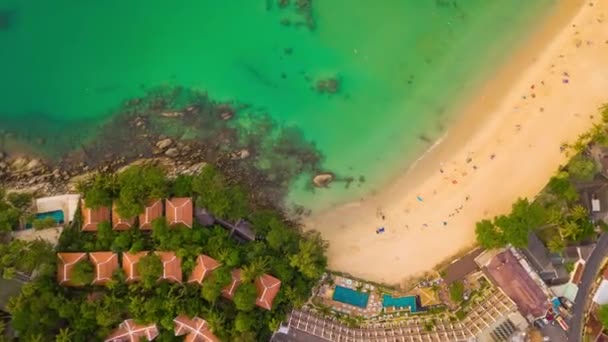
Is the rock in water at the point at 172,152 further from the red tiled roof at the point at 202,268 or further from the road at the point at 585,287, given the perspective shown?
the road at the point at 585,287

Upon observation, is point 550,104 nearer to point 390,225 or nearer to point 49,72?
point 390,225

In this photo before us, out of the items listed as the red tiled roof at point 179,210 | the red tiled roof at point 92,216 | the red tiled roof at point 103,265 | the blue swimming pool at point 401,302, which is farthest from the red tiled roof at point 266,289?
the red tiled roof at point 92,216

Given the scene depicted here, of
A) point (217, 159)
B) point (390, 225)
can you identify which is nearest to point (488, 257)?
point (390, 225)

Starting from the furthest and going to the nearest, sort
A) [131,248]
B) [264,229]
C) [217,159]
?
[217,159], [264,229], [131,248]

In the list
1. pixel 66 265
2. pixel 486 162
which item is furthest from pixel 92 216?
pixel 486 162

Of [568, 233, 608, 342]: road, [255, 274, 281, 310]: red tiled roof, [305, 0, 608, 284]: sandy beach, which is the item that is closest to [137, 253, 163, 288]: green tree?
[255, 274, 281, 310]: red tiled roof
